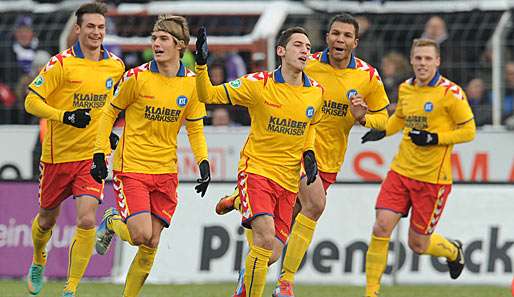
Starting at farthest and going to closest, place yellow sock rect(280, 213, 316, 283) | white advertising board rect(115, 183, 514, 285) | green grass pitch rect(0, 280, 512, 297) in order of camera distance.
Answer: white advertising board rect(115, 183, 514, 285) → green grass pitch rect(0, 280, 512, 297) → yellow sock rect(280, 213, 316, 283)

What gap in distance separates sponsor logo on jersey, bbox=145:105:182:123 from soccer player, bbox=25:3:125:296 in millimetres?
752

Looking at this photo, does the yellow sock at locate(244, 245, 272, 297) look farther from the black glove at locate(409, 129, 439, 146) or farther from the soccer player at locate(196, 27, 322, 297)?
the black glove at locate(409, 129, 439, 146)

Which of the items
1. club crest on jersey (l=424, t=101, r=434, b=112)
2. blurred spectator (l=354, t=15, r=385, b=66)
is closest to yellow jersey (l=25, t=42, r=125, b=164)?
club crest on jersey (l=424, t=101, r=434, b=112)

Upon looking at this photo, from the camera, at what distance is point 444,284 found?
595 inches

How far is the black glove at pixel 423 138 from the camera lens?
12586 mm

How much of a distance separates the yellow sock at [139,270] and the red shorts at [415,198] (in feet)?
8.36

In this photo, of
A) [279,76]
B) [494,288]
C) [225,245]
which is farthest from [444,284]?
[279,76]

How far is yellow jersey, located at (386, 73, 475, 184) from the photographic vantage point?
12.8 metres

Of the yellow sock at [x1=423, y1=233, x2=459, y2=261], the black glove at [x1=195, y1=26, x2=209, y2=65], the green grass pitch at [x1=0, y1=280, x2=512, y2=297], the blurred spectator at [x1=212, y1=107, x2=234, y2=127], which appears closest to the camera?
the black glove at [x1=195, y1=26, x2=209, y2=65]

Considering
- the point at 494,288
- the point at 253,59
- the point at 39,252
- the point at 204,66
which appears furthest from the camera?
the point at 253,59

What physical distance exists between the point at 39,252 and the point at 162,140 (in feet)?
6.85

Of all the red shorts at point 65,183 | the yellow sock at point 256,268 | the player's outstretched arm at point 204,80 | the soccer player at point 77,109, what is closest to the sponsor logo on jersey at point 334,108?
the player's outstretched arm at point 204,80

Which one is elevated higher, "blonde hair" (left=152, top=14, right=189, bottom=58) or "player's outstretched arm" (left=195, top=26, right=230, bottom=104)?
"blonde hair" (left=152, top=14, right=189, bottom=58)

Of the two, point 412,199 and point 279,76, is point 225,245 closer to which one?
point 412,199
